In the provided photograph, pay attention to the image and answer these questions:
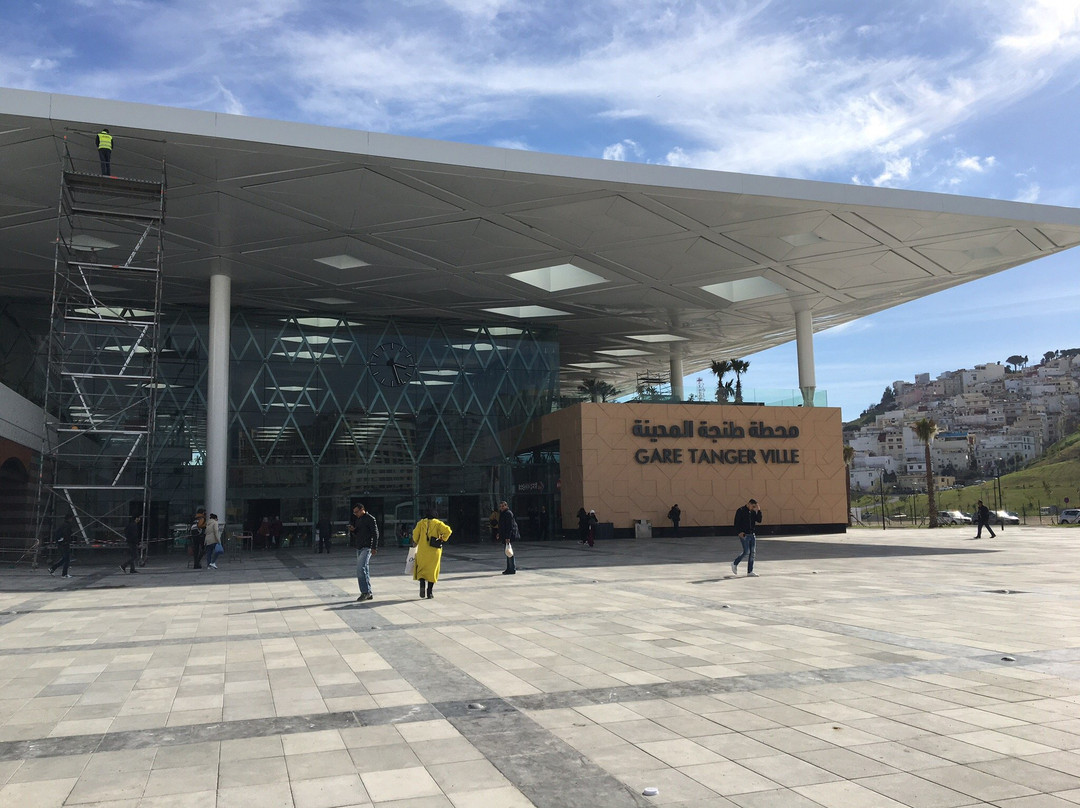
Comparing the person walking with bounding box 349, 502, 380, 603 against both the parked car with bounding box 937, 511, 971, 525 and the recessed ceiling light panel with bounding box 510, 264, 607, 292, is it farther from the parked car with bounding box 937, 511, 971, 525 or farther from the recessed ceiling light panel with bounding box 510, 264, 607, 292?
the parked car with bounding box 937, 511, 971, 525

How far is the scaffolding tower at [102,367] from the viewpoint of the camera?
21594 mm

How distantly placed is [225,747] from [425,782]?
1524 mm

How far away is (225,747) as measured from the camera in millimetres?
4965

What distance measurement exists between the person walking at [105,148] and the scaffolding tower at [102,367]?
6.69 ft

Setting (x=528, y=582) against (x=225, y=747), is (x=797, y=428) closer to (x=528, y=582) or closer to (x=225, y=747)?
(x=528, y=582)

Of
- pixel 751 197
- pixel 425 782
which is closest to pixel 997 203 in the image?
pixel 751 197

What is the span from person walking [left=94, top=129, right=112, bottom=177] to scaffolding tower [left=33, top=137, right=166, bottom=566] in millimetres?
2039

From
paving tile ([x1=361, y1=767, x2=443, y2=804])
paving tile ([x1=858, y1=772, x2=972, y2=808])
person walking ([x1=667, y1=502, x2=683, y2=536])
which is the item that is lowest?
paving tile ([x1=361, y1=767, x2=443, y2=804])

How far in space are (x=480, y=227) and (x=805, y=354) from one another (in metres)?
16.7

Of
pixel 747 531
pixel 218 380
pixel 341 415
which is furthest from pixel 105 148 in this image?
pixel 341 415

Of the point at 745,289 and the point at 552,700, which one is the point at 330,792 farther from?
the point at 745,289

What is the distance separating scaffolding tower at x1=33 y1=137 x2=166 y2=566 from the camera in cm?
2159

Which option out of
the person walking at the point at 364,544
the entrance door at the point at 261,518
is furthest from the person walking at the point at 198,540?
the person walking at the point at 364,544

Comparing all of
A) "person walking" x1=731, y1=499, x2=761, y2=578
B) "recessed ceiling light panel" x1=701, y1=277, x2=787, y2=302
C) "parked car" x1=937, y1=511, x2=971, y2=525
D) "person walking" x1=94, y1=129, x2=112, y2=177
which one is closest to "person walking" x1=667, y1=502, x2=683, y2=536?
"recessed ceiling light panel" x1=701, y1=277, x2=787, y2=302
